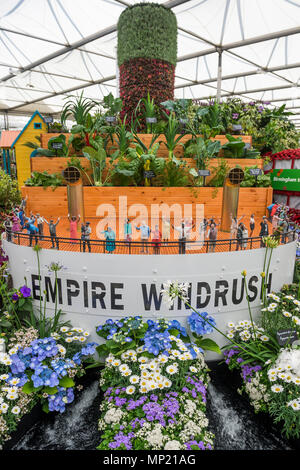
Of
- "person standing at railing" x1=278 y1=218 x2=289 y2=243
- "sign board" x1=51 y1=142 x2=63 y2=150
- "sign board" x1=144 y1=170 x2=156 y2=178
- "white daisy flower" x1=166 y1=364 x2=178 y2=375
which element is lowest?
"white daisy flower" x1=166 y1=364 x2=178 y2=375

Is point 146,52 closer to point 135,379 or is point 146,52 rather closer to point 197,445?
point 135,379

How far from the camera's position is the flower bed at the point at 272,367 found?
2.88 meters

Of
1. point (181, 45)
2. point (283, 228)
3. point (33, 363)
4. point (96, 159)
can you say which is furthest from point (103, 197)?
point (181, 45)

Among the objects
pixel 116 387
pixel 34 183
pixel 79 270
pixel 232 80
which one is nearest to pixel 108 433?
pixel 116 387

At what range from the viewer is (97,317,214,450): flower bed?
267cm

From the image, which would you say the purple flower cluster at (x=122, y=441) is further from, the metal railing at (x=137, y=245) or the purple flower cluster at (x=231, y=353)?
the metal railing at (x=137, y=245)

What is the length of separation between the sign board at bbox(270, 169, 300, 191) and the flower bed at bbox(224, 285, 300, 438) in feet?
12.4

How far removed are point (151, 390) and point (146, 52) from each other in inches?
272

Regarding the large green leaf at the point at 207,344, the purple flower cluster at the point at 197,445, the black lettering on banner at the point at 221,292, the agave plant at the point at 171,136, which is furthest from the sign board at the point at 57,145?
the purple flower cluster at the point at 197,445

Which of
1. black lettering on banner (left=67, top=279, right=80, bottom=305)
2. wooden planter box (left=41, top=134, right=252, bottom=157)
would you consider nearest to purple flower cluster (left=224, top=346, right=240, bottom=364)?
black lettering on banner (left=67, top=279, right=80, bottom=305)

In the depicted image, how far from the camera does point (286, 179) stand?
23.2ft

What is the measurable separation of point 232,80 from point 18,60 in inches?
439

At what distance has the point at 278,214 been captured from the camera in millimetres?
4934

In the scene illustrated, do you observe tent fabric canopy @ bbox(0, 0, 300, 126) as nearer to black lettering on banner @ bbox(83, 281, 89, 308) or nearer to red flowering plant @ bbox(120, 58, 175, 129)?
red flowering plant @ bbox(120, 58, 175, 129)
